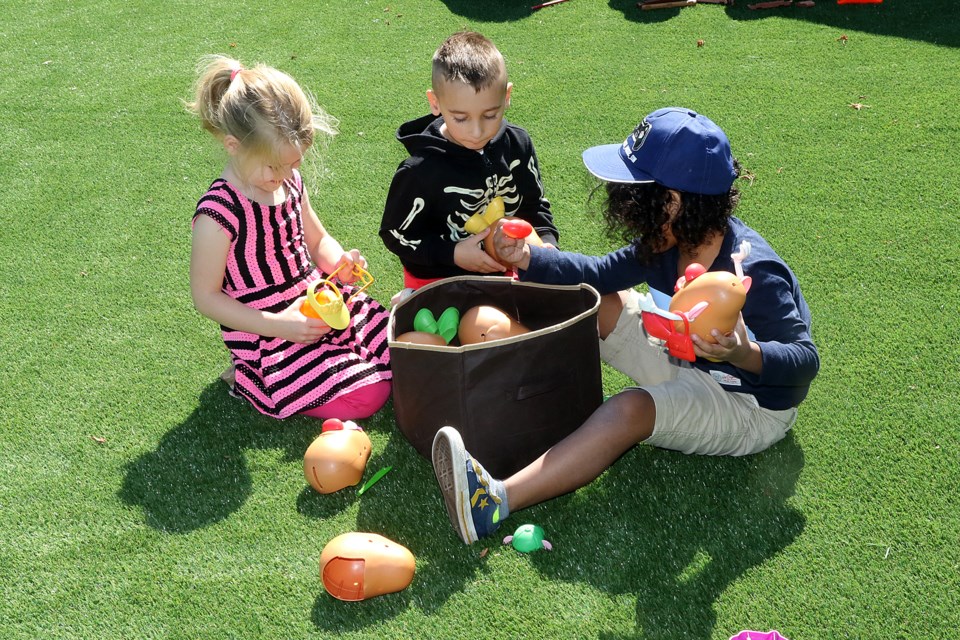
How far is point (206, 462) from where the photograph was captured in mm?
2648

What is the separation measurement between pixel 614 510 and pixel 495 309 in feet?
2.49

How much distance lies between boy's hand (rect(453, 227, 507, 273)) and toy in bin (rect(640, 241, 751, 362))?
0.83 m

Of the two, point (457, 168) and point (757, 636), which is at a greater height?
point (457, 168)

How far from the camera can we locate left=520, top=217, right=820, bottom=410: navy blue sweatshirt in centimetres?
223

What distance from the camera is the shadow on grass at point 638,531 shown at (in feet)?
7.15

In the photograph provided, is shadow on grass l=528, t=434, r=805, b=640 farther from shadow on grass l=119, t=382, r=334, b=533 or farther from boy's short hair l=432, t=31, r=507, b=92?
boy's short hair l=432, t=31, r=507, b=92

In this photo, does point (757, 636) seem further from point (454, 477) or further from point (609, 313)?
point (609, 313)

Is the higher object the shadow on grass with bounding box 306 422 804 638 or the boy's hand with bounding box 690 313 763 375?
the boy's hand with bounding box 690 313 763 375

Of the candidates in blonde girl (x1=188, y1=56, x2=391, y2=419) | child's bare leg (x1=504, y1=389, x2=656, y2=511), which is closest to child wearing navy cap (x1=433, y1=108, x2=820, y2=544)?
child's bare leg (x1=504, y1=389, x2=656, y2=511)

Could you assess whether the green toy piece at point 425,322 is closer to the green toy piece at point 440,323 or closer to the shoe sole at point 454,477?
the green toy piece at point 440,323

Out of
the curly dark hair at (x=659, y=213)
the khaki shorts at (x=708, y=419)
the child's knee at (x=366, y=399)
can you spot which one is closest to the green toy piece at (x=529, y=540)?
the khaki shorts at (x=708, y=419)

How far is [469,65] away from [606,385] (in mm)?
1152

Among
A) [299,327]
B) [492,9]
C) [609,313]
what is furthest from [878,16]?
[299,327]

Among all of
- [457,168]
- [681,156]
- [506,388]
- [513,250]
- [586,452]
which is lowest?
[586,452]
